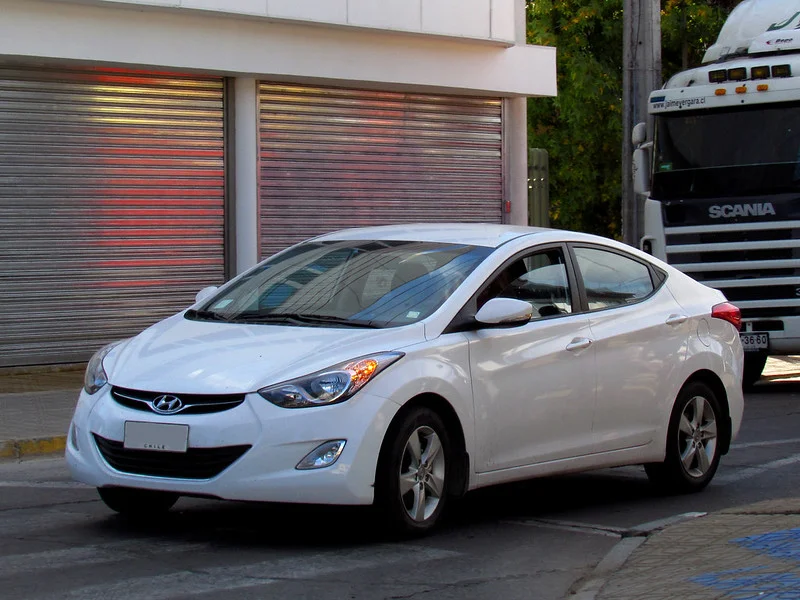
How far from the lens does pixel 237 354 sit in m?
6.66

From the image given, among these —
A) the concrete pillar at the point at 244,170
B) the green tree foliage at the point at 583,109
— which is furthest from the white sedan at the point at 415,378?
the green tree foliage at the point at 583,109

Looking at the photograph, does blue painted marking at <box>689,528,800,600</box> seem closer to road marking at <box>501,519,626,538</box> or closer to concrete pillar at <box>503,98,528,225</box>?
road marking at <box>501,519,626,538</box>

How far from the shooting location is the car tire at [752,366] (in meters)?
15.0

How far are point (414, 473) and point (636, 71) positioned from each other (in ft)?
39.8

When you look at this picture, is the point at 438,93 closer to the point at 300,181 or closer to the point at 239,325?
the point at 300,181

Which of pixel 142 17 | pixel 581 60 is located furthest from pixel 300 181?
pixel 581 60

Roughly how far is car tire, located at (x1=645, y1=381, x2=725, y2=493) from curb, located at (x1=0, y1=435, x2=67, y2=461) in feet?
14.5

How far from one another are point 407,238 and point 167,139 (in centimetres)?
854

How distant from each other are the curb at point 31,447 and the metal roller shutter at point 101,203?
4618 mm

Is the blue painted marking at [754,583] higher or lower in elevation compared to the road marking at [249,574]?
higher

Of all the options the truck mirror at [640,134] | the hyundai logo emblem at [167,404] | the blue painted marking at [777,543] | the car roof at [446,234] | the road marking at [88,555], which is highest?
the truck mirror at [640,134]

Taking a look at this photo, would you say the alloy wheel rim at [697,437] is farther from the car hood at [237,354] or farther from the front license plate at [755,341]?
the front license plate at [755,341]

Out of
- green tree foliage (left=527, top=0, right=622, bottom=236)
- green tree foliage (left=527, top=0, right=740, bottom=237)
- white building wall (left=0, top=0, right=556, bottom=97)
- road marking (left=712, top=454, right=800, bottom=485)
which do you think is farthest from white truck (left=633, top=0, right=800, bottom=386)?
green tree foliage (left=527, top=0, right=622, bottom=236)

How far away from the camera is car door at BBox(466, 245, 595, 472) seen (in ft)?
23.4
